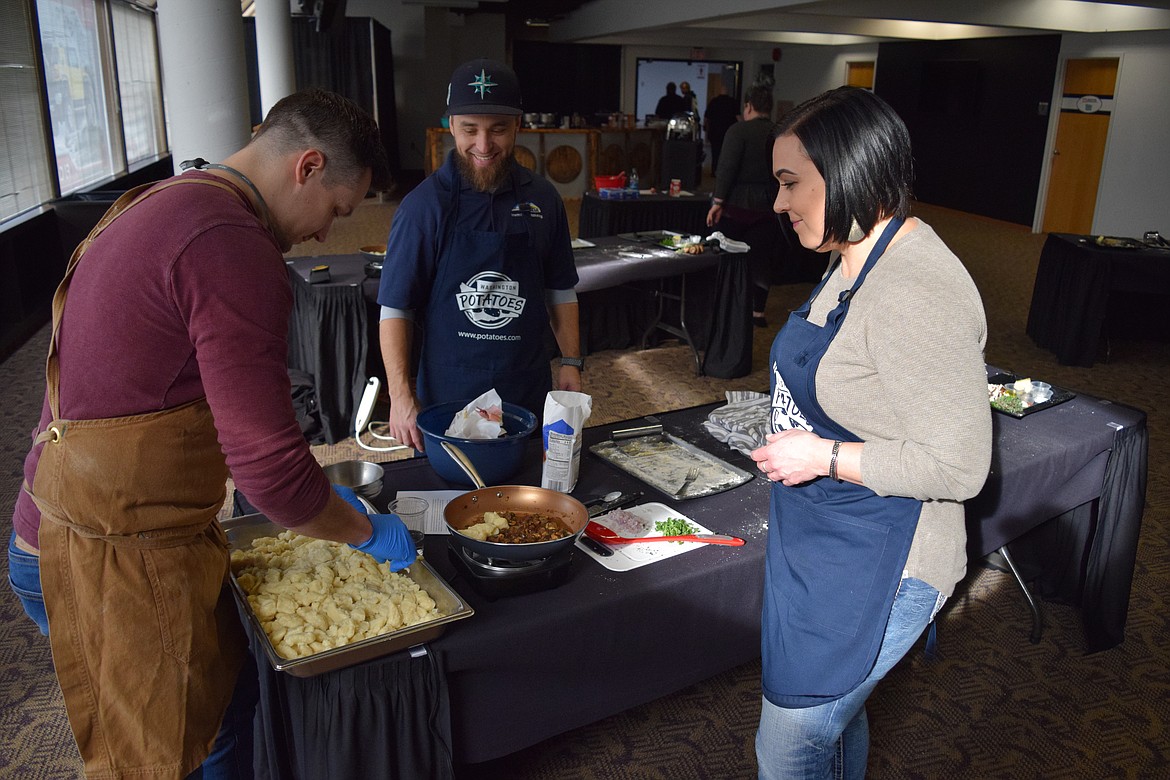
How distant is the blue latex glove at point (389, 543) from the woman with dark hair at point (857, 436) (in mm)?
572

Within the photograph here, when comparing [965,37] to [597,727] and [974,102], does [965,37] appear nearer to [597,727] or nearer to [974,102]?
[974,102]

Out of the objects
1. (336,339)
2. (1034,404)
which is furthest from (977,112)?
(1034,404)

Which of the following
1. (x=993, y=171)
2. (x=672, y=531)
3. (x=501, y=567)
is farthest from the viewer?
(x=993, y=171)

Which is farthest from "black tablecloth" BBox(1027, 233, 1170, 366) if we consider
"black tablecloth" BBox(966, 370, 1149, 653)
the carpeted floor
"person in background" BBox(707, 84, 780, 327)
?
"black tablecloth" BBox(966, 370, 1149, 653)

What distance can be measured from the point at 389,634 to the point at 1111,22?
10.3 metres

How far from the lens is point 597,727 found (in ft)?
6.96

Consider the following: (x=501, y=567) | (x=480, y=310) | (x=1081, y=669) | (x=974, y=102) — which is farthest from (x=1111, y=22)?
(x=501, y=567)

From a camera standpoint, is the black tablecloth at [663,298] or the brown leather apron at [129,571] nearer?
the brown leather apron at [129,571]

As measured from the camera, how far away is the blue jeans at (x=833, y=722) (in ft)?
4.28

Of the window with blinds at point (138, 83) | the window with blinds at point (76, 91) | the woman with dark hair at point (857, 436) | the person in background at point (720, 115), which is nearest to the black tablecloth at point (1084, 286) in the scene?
the woman with dark hair at point (857, 436)

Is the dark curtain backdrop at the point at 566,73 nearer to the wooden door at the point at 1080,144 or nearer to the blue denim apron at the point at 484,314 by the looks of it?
the wooden door at the point at 1080,144

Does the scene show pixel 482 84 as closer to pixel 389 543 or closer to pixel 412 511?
pixel 412 511

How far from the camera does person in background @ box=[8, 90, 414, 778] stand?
1057mm

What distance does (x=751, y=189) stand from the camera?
5793mm
